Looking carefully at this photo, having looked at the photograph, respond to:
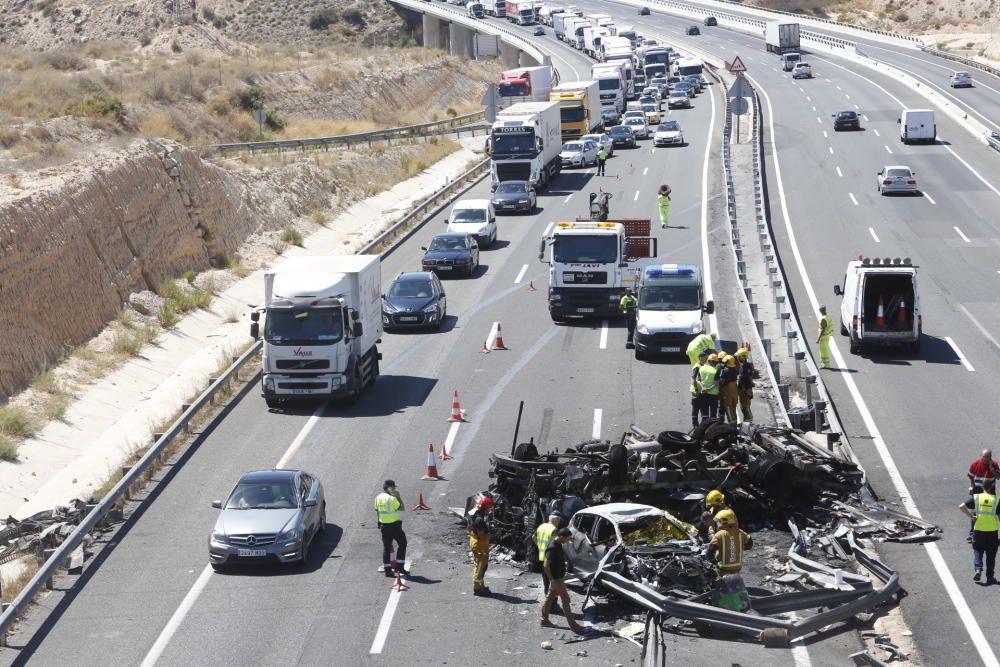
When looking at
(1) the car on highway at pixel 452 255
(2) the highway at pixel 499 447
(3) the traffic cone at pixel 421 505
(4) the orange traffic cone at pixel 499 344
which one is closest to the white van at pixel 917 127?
(2) the highway at pixel 499 447

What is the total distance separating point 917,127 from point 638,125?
1502 cm

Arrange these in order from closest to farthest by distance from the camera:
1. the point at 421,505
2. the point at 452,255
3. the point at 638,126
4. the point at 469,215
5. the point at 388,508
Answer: the point at 388,508
the point at 421,505
the point at 452,255
the point at 469,215
the point at 638,126

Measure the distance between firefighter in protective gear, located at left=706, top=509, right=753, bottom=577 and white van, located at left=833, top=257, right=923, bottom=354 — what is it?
48.8ft

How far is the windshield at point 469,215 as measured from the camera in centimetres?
4684

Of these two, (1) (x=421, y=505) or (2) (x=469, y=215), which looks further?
(2) (x=469, y=215)

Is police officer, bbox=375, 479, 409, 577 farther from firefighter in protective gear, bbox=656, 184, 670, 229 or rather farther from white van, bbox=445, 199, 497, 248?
firefighter in protective gear, bbox=656, 184, 670, 229

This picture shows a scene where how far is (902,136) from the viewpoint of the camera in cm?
6662

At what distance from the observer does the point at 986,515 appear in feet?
56.9

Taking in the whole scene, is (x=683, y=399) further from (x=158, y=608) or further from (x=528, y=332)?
(x=158, y=608)

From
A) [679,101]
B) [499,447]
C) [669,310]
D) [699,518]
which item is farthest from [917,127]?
[699,518]

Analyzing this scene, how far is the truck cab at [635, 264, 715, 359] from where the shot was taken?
3059 cm

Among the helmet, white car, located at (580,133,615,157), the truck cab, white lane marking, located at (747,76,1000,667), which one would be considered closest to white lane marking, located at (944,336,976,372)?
white lane marking, located at (747,76,1000,667)

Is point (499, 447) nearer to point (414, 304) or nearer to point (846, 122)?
point (414, 304)

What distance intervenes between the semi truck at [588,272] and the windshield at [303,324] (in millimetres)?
8538
